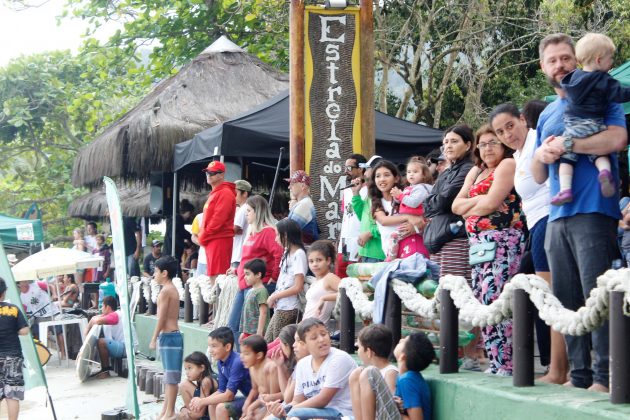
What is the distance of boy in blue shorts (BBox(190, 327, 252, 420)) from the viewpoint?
8609 millimetres

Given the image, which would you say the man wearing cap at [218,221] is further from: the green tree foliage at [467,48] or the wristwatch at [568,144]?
the green tree foliage at [467,48]

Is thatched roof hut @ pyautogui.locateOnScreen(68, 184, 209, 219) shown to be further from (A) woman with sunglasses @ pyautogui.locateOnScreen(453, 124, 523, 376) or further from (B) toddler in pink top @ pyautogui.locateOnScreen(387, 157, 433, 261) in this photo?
(A) woman with sunglasses @ pyautogui.locateOnScreen(453, 124, 523, 376)

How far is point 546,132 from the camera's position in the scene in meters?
5.33

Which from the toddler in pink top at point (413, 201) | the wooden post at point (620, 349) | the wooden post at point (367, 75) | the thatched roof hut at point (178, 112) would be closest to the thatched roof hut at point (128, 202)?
the thatched roof hut at point (178, 112)

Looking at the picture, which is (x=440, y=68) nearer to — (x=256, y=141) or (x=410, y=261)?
(x=256, y=141)

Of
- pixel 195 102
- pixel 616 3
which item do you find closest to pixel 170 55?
pixel 195 102

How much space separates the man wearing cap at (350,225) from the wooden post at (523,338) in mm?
3454

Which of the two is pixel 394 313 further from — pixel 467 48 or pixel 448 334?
pixel 467 48

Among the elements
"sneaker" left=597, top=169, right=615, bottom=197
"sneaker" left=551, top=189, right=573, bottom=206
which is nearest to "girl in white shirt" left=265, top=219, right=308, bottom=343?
"sneaker" left=551, top=189, right=573, bottom=206

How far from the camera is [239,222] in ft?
34.7

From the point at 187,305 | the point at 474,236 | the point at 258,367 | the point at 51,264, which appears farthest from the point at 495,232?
the point at 51,264

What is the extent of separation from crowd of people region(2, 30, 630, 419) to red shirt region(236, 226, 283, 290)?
0.07 feet

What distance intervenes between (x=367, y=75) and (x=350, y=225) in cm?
214

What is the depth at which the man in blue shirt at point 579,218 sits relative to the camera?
498 centimetres
